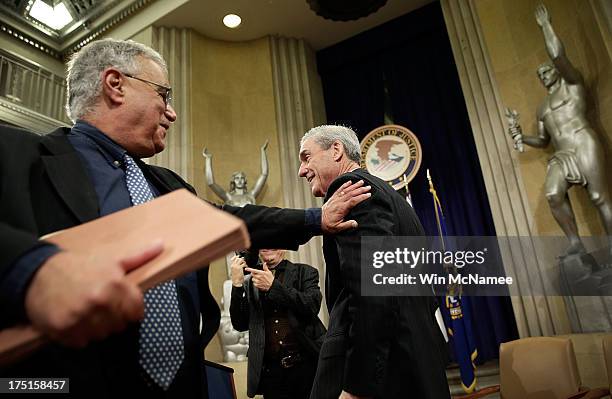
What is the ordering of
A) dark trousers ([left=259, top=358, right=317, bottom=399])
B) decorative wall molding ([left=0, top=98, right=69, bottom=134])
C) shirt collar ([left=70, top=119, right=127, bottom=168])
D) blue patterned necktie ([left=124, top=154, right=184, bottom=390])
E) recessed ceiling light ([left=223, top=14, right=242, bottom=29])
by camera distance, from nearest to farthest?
blue patterned necktie ([left=124, top=154, right=184, bottom=390]), shirt collar ([left=70, top=119, right=127, bottom=168]), dark trousers ([left=259, top=358, right=317, bottom=399]), decorative wall molding ([left=0, top=98, right=69, bottom=134]), recessed ceiling light ([left=223, top=14, right=242, bottom=29])

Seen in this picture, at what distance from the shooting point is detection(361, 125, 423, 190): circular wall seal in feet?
17.7

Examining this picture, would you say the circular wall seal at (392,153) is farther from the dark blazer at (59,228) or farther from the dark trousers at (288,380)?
the dark blazer at (59,228)

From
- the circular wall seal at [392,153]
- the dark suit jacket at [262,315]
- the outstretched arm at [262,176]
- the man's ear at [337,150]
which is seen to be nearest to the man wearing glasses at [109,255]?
the man's ear at [337,150]

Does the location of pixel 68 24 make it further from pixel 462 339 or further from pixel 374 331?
pixel 374 331

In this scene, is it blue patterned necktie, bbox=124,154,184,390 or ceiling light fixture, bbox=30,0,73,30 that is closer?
blue patterned necktie, bbox=124,154,184,390

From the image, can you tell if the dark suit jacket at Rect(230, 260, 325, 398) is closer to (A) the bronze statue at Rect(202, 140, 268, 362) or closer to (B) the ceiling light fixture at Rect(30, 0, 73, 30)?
(A) the bronze statue at Rect(202, 140, 268, 362)

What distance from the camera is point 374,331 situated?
1278 millimetres

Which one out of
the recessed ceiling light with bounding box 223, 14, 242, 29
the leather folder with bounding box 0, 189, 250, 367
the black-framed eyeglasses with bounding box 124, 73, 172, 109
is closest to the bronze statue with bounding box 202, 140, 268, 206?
the recessed ceiling light with bounding box 223, 14, 242, 29

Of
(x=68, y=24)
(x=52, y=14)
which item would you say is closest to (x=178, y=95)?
(x=68, y=24)

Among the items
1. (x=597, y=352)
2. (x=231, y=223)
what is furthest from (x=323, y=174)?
(x=597, y=352)

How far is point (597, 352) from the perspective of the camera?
11.1ft

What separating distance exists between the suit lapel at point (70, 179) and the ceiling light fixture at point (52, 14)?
7.15 metres

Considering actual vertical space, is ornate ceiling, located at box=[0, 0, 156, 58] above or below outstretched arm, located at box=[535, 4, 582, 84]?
above

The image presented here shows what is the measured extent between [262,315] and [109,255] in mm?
2026
